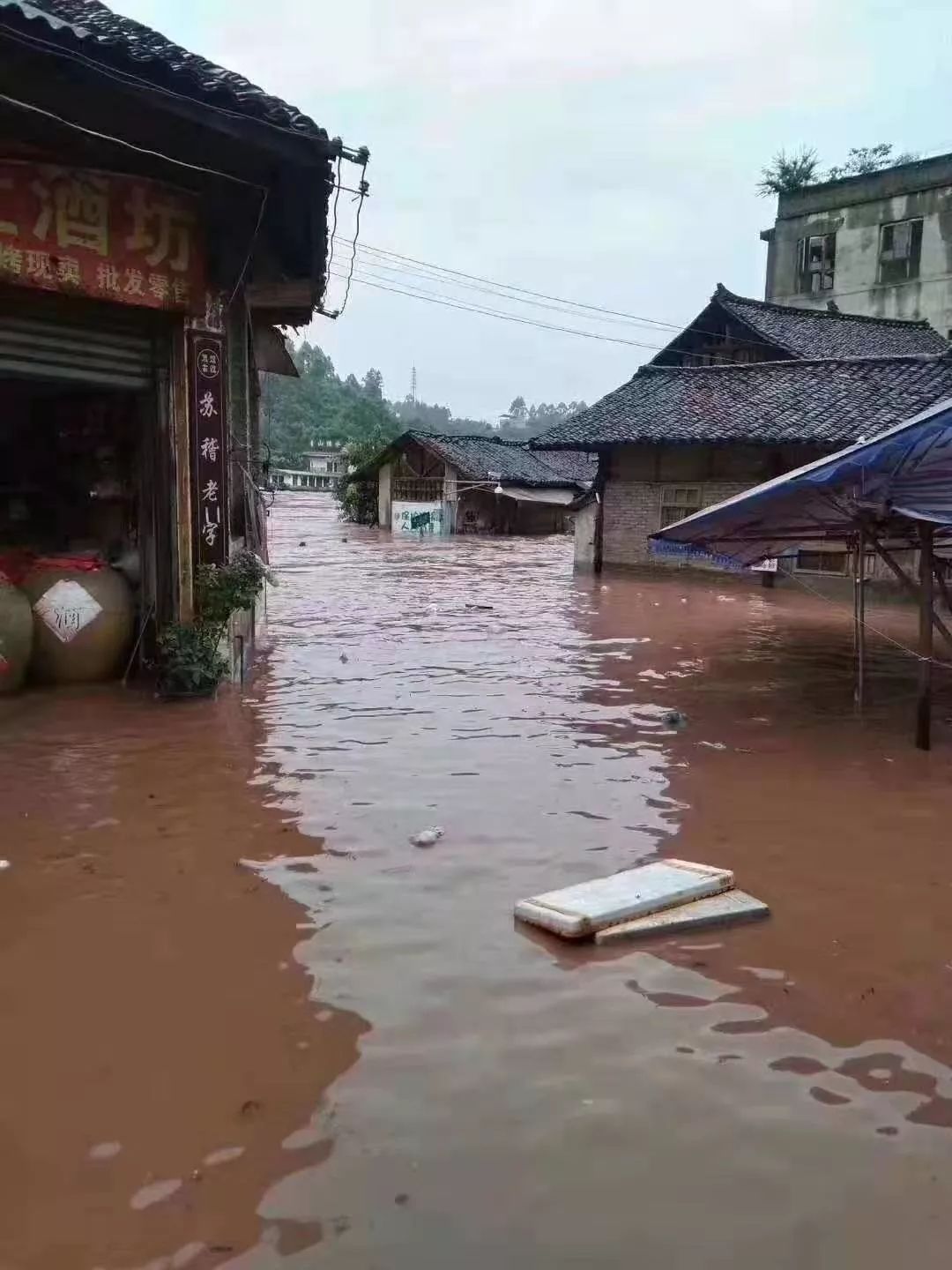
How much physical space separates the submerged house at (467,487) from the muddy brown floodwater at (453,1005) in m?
30.6

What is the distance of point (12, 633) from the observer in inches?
301

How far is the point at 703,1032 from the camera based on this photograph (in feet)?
11.0

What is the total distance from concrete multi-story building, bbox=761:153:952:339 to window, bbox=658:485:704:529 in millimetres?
15311

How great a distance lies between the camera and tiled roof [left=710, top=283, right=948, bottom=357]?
83.0 feet

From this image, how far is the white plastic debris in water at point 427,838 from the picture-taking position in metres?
5.07

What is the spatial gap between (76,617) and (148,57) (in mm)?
4006

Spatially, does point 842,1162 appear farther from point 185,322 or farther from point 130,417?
point 130,417

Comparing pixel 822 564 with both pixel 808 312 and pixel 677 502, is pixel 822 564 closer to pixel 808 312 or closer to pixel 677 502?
pixel 677 502

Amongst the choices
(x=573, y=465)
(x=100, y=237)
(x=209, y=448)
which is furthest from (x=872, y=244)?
(x=100, y=237)

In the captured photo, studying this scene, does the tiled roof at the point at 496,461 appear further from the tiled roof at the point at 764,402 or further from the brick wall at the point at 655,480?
the brick wall at the point at 655,480

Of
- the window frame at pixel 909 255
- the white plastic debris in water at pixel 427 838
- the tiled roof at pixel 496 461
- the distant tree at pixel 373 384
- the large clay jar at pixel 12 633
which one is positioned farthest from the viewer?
the distant tree at pixel 373 384

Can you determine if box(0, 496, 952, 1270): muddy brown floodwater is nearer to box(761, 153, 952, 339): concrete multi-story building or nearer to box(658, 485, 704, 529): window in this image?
box(658, 485, 704, 529): window

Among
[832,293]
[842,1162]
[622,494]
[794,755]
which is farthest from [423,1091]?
[832,293]

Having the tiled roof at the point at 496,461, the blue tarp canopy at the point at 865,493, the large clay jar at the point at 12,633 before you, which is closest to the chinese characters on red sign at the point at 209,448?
the large clay jar at the point at 12,633
